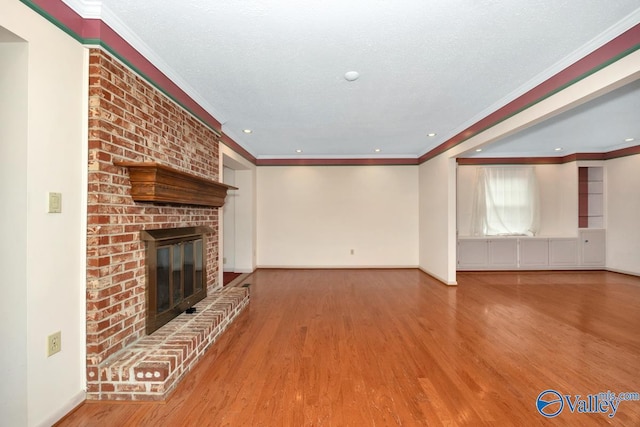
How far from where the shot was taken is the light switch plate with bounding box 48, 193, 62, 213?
168 centimetres

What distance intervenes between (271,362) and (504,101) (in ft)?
12.1

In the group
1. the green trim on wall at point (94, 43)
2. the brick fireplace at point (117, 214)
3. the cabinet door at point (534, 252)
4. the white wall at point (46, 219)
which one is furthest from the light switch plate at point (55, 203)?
the cabinet door at point (534, 252)

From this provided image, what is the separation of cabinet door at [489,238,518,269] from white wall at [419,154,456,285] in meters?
1.46

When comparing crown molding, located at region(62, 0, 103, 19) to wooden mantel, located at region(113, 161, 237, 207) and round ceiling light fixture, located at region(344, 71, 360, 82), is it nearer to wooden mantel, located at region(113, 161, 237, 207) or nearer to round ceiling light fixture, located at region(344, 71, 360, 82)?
wooden mantel, located at region(113, 161, 237, 207)

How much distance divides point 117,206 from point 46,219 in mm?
450

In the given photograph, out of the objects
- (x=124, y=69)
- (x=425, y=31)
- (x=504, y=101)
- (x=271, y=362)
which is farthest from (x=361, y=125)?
(x=271, y=362)

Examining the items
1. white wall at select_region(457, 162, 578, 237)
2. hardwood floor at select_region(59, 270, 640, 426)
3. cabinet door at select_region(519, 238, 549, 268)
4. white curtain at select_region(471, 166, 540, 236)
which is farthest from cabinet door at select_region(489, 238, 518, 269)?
hardwood floor at select_region(59, 270, 640, 426)

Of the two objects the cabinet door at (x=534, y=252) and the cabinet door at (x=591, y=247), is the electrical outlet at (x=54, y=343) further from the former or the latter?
the cabinet door at (x=591, y=247)

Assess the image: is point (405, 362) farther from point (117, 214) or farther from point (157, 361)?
point (117, 214)

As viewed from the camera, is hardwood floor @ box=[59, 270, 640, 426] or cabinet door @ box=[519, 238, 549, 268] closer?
hardwood floor @ box=[59, 270, 640, 426]

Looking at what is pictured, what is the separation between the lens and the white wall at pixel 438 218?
5.04 metres

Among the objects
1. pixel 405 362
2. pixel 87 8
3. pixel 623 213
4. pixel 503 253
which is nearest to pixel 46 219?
pixel 87 8

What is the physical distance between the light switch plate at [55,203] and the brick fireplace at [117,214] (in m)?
0.18

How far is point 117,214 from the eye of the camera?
209 cm
